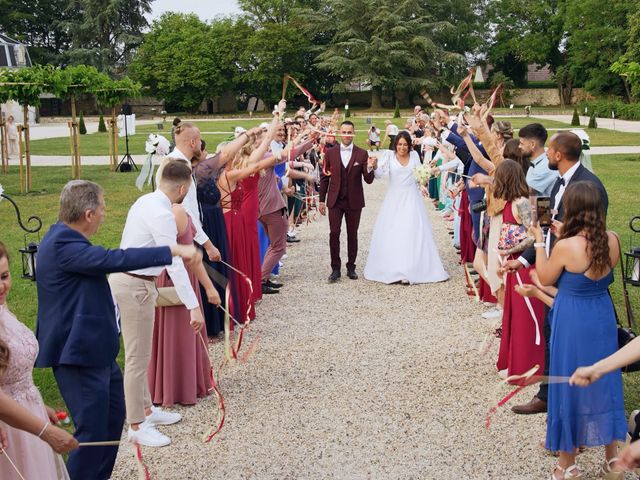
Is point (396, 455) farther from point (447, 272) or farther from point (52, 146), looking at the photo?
point (52, 146)

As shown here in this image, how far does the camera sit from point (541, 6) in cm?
7094

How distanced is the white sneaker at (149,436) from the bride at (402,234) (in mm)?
5652

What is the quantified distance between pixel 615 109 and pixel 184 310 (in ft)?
172

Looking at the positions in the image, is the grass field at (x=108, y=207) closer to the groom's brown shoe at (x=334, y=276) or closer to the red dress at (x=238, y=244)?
the red dress at (x=238, y=244)

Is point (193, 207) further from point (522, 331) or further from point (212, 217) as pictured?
point (522, 331)

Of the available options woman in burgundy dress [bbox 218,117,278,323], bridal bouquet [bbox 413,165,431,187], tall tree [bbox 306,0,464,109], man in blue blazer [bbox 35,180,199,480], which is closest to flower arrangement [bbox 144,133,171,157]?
woman in burgundy dress [bbox 218,117,278,323]

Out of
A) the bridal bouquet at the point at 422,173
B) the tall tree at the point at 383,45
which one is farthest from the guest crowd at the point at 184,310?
the tall tree at the point at 383,45

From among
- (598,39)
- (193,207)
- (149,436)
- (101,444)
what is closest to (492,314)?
(193,207)

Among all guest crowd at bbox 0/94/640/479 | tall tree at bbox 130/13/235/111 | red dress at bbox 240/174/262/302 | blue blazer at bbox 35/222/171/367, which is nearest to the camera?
guest crowd at bbox 0/94/640/479

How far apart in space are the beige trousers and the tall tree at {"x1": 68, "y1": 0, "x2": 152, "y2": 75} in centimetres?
7078

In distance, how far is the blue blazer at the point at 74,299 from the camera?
13.5 ft

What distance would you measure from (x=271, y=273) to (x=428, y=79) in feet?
204

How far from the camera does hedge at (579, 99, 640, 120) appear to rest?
5038 cm

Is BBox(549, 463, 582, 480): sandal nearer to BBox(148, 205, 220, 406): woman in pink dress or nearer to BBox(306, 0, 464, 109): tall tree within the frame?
BBox(148, 205, 220, 406): woman in pink dress
